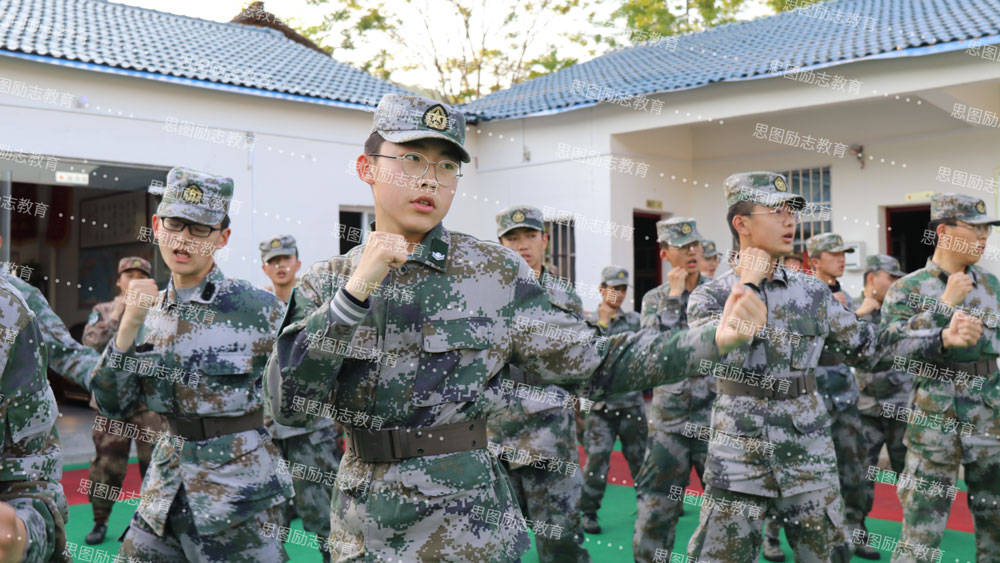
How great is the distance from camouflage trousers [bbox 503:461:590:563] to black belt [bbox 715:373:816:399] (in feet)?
3.96

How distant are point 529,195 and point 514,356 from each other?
470 inches

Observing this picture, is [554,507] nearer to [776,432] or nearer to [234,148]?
[776,432]

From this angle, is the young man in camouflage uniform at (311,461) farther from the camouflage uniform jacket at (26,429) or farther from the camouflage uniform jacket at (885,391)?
the camouflage uniform jacket at (885,391)

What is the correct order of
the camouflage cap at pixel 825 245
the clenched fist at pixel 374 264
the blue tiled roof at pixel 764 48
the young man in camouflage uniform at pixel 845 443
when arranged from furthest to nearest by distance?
the blue tiled roof at pixel 764 48 < the camouflage cap at pixel 825 245 < the young man in camouflage uniform at pixel 845 443 < the clenched fist at pixel 374 264

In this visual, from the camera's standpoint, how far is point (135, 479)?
29.4 ft

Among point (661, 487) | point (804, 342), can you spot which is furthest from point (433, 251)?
point (661, 487)

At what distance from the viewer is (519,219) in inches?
217

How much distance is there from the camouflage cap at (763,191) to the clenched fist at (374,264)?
7.54ft

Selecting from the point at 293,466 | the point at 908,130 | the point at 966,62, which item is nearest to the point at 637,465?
the point at 293,466

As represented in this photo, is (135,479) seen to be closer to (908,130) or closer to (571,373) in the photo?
(571,373)

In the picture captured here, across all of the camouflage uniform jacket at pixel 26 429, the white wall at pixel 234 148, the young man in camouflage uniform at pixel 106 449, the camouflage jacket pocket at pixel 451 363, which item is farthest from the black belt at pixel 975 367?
the white wall at pixel 234 148

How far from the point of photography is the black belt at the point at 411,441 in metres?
2.41

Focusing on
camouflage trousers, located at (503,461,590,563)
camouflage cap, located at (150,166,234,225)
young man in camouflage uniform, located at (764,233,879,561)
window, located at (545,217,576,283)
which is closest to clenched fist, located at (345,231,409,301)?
camouflage cap, located at (150,166,234,225)

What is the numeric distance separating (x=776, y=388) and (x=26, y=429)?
3.22 meters
